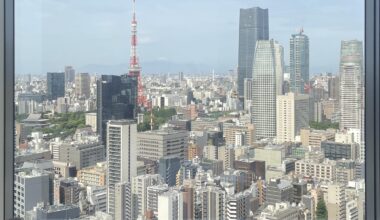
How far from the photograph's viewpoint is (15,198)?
215 centimetres

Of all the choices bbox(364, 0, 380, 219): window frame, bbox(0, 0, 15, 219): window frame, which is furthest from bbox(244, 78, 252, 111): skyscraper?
bbox(0, 0, 15, 219): window frame

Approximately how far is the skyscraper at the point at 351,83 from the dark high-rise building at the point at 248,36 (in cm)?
32

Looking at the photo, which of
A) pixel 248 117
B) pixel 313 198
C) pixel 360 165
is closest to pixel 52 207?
pixel 248 117

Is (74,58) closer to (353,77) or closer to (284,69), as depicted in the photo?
(284,69)

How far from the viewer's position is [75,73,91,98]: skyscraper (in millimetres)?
2102

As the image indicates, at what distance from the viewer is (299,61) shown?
6.43 ft

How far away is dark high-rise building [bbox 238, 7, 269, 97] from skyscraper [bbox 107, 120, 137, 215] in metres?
0.47

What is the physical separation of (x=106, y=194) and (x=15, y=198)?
1.25 feet

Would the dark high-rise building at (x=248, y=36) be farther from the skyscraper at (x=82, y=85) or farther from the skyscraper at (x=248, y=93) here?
the skyscraper at (x=82, y=85)

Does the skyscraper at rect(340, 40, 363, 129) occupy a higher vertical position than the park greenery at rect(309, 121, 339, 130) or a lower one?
higher

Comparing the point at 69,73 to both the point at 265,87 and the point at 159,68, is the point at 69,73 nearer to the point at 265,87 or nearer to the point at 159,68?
the point at 159,68

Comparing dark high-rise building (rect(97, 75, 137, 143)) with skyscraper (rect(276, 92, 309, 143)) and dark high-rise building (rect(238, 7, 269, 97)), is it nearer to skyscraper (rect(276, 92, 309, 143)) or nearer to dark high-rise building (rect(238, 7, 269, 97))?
dark high-rise building (rect(238, 7, 269, 97))

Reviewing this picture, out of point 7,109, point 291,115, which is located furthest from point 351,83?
point 7,109

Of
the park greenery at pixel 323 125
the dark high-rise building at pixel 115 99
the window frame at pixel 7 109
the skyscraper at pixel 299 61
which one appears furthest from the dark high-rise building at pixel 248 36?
the window frame at pixel 7 109
